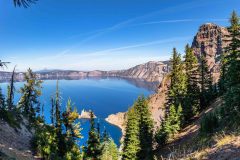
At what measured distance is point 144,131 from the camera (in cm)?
4325

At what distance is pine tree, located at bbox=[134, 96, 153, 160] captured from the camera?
42.6 meters

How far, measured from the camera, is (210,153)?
34.6 ft

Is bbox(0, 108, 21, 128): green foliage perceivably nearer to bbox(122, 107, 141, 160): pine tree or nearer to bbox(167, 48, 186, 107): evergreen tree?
bbox(122, 107, 141, 160): pine tree

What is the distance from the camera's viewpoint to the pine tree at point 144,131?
140ft

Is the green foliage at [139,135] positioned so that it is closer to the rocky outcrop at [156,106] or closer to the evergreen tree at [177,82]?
the evergreen tree at [177,82]

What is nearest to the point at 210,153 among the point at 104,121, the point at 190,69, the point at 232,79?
the point at 232,79

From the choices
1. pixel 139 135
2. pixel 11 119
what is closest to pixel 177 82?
pixel 139 135

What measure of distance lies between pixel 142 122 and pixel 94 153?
11388 mm

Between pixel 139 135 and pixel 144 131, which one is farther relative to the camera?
pixel 144 131

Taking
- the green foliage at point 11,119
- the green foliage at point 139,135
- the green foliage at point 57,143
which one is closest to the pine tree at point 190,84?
the green foliage at point 139,135

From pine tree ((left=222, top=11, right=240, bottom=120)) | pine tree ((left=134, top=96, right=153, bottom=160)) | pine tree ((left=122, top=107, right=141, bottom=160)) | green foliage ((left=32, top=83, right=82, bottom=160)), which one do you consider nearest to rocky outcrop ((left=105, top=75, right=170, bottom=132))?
pine tree ((left=134, top=96, right=153, bottom=160))

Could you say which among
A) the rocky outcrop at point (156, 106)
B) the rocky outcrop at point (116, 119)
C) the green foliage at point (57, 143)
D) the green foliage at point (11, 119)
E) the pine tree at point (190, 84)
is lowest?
the rocky outcrop at point (116, 119)

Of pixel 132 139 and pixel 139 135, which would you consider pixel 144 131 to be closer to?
pixel 139 135

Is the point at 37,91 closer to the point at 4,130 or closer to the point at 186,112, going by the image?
the point at 4,130
